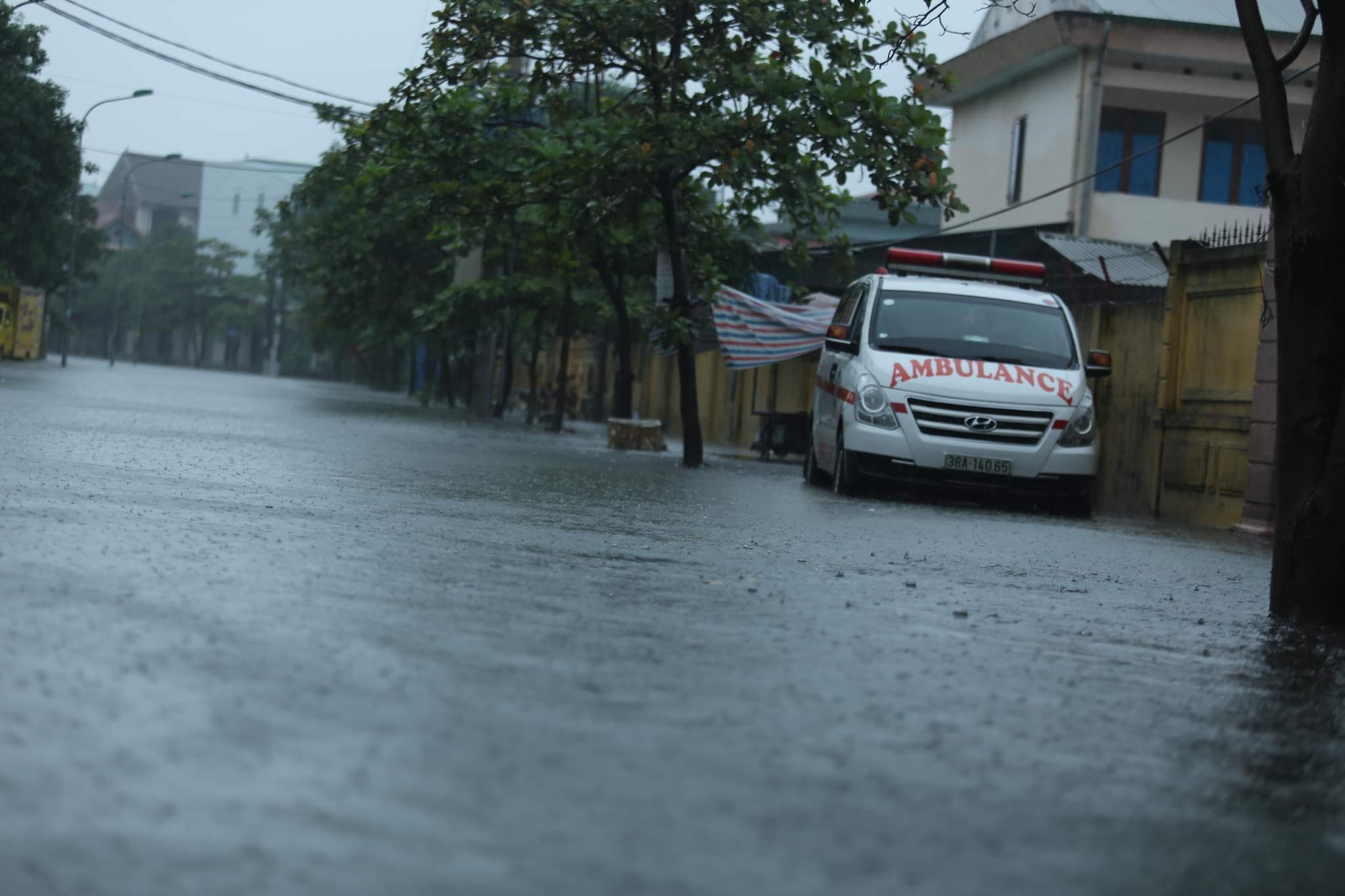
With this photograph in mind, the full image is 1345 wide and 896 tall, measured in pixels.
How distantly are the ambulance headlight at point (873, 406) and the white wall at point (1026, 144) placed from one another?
17267mm

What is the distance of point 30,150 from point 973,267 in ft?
120

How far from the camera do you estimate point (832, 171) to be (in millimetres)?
20188

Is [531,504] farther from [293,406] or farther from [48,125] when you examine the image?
[48,125]

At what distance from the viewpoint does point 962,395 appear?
15172 millimetres

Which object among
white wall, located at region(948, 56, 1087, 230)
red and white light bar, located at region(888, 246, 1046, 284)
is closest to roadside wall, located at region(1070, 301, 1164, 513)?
red and white light bar, located at region(888, 246, 1046, 284)

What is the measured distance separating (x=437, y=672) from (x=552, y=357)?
4678 cm

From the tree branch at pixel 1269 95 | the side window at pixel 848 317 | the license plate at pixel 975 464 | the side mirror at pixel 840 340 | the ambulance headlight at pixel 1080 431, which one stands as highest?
the tree branch at pixel 1269 95

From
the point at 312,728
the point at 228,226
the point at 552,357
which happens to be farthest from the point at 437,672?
the point at 228,226

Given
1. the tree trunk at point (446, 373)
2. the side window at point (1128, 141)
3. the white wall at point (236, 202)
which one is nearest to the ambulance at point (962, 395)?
the side window at point (1128, 141)

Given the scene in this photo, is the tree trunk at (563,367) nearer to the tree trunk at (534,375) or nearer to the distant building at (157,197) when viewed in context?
the tree trunk at (534,375)

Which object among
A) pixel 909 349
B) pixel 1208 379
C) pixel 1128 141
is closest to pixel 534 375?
pixel 1128 141

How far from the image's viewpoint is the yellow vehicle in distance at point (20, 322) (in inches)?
2105

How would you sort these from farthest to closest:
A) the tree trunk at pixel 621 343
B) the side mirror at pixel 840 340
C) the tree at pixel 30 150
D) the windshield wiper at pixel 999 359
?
the tree at pixel 30 150, the tree trunk at pixel 621 343, the side mirror at pixel 840 340, the windshield wiper at pixel 999 359

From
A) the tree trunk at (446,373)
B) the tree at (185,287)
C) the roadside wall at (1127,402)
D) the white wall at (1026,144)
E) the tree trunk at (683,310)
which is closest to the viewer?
the roadside wall at (1127,402)
